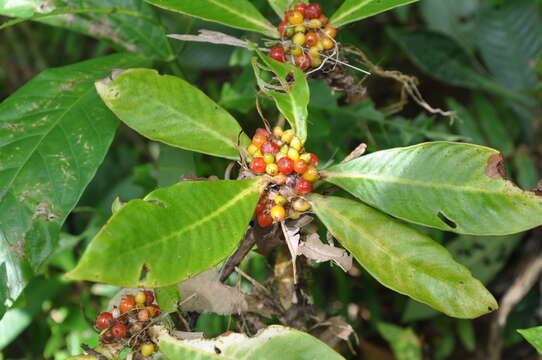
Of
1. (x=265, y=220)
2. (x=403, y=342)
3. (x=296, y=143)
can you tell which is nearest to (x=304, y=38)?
(x=296, y=143)

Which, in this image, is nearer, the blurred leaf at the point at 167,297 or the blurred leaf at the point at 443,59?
the blurred leaf at the point at 167,297

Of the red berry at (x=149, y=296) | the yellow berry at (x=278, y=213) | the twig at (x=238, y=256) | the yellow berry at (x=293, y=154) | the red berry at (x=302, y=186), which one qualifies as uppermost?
the yellow berry at (x=293, y=154)

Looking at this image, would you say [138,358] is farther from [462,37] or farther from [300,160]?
[462,37]

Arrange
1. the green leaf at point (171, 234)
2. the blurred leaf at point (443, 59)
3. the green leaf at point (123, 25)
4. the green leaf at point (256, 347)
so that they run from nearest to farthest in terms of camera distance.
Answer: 1. the green leaf at point (171, 234)
2. the green leaf at point (256, 347)
3. the green leaf at point (123, 25)
4. the blurred leaf at point (443, 59)

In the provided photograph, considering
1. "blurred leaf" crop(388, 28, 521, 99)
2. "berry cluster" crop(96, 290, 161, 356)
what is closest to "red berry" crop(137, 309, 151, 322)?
"berry cluster" crop(96, 290, 161, 356)

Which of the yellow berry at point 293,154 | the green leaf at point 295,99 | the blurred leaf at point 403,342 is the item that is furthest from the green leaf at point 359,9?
the blurred leaf at point 403,342

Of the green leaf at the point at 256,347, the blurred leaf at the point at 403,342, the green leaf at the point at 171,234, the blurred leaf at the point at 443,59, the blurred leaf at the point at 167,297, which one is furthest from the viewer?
the blurred leaf at the point at 443,59

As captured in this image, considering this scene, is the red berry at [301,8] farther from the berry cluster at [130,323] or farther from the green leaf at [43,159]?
the berry cluster at [130,323]

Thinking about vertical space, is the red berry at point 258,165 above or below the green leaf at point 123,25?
below
